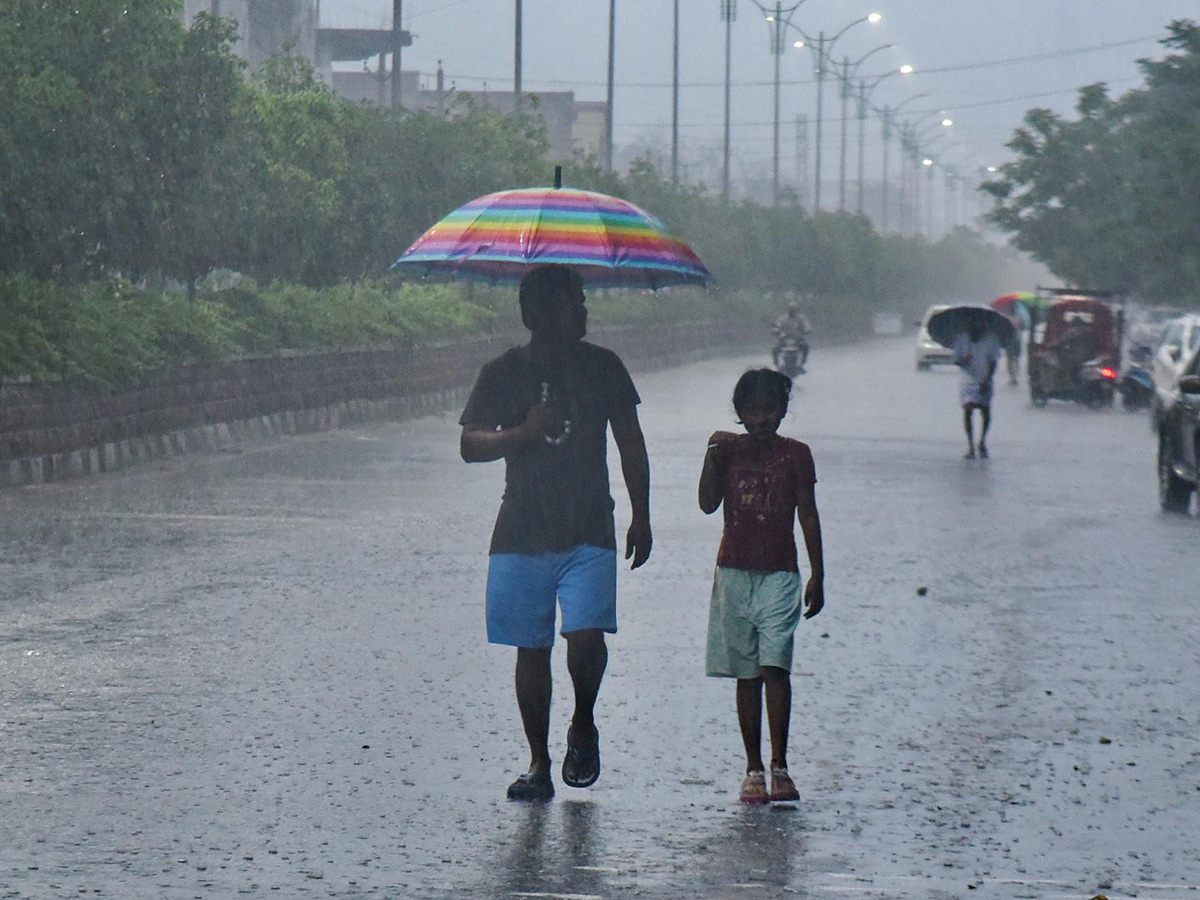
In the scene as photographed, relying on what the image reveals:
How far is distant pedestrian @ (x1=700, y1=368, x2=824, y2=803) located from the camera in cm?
698

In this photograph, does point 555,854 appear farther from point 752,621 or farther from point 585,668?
point 752,621

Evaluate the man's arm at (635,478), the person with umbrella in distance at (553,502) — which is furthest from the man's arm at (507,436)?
the man's arm at (635,478)

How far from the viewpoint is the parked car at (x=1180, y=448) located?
56.8 feet

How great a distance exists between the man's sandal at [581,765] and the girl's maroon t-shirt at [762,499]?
0.72 m

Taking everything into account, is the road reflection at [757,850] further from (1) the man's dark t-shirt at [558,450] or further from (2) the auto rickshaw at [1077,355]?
(2) the auto rickshaw at [1077,355]

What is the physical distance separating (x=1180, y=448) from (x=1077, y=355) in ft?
69.2

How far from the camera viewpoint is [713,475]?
7047mm

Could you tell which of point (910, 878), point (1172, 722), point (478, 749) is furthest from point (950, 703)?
point (910, 878)

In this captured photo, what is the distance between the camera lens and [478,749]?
776 cm

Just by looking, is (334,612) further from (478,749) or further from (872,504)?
(872,504)

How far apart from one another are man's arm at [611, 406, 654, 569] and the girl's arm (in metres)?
0.18

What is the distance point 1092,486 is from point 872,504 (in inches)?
133

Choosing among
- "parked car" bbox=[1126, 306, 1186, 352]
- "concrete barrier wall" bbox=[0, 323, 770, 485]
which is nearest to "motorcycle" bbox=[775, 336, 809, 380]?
"parked car" bbox=[1126, 306, 1186, 352]

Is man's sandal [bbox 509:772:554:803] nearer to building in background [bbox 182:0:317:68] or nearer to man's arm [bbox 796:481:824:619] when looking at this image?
man's arm [bbox 796:481:824:619]
